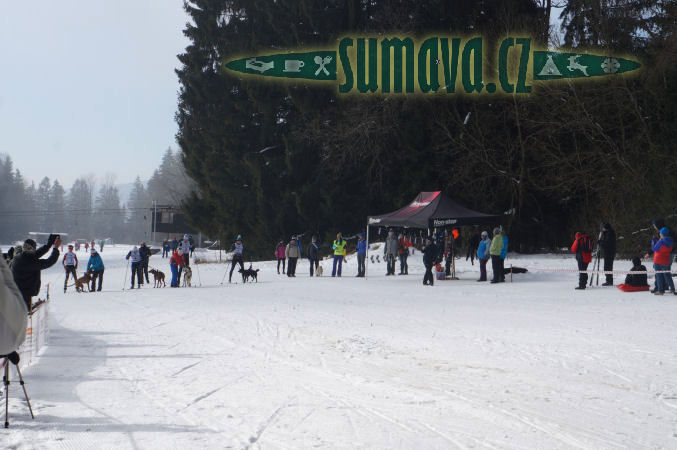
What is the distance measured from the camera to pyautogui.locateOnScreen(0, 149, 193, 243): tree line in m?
108

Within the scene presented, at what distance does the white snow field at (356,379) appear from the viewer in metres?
4.73

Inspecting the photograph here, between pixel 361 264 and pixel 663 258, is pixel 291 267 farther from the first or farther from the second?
pixel 663 258

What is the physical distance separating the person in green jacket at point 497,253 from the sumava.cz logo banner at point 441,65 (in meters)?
11.8

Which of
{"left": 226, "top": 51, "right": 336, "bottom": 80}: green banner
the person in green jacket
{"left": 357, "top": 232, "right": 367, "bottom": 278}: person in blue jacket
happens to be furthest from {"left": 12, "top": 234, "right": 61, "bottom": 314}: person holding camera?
{"left": 226, "top": 51, "right": 336, "bottom": 80}: green banner

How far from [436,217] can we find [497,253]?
261 centimetres

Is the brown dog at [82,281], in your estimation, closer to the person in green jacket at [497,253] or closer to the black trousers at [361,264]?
the black trousers at [361,264]

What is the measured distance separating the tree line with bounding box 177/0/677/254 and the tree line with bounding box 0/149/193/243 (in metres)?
69.7

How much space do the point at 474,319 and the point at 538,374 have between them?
4542 millimetres

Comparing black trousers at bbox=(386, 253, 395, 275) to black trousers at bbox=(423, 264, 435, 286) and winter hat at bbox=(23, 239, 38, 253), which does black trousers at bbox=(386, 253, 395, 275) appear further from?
winter hat at bbox=(23, 239, 38, 253)

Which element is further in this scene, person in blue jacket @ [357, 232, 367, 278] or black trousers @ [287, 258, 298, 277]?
black trousers @ [287, 258, 298, 277]

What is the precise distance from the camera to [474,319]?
1134cm

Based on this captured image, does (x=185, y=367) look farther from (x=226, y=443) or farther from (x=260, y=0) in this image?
(x=260, y=0)

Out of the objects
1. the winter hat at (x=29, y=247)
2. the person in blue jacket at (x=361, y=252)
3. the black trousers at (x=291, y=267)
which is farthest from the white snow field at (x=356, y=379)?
the black trousers at (x=291, y=267)

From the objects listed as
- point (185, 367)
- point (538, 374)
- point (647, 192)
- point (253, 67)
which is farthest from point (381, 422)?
point (253, 67)
